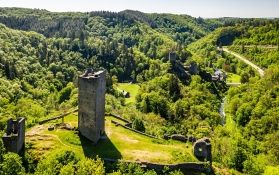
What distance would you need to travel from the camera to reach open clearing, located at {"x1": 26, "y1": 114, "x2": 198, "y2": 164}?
5947 cm

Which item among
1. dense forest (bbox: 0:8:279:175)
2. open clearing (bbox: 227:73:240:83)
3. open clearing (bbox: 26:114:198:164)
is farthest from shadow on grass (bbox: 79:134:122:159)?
open clearing (bbox: 227:73:240:83)

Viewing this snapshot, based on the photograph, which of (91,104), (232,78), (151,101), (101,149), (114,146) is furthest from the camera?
(232,78)

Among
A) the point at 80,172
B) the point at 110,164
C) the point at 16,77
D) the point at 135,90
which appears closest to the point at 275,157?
the point at 110,164

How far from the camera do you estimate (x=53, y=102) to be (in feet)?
401

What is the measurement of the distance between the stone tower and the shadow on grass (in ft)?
2.81

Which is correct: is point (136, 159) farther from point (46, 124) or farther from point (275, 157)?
point (275, 157)

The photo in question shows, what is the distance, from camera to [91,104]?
6250cm

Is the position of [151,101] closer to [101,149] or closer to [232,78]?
[101,149]

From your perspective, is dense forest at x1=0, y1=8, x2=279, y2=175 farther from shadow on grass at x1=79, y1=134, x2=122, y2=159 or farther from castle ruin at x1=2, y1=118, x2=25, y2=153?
shadow on grass at x1=79, y1=134, x2=122, y2=159

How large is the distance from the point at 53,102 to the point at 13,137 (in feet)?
220

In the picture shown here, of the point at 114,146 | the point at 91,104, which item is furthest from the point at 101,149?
the point at 91,104

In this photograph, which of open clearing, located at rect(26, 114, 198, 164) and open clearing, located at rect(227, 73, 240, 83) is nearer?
open clearing, located at rect(26, 114, 198, 164)

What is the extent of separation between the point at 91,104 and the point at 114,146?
7.53 meters

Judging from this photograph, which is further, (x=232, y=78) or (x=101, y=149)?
(x=232, y=78)
